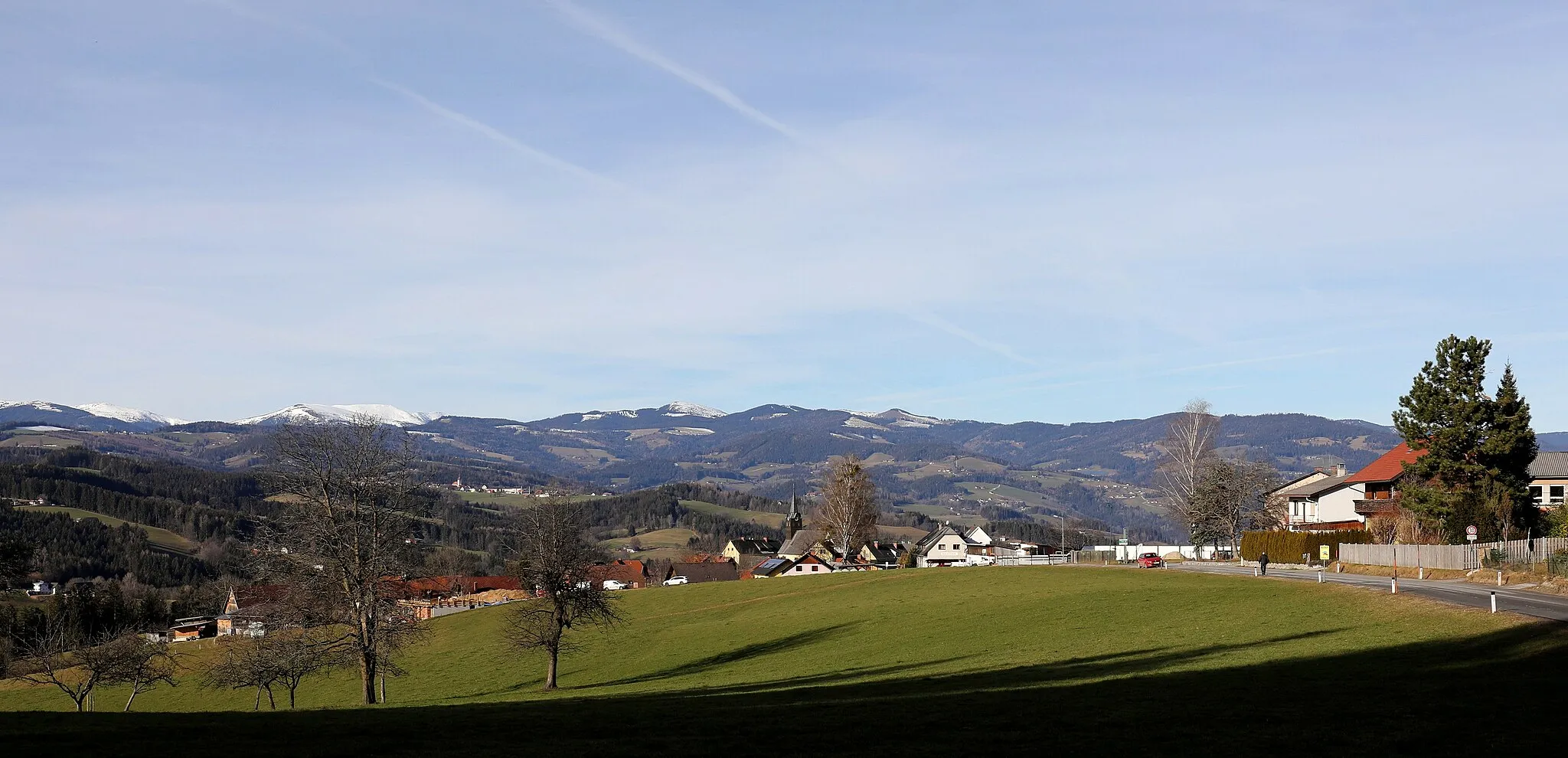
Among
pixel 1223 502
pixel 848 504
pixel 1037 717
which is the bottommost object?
pixel 1037 717

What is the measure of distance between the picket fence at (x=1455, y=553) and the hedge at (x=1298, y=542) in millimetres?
9499

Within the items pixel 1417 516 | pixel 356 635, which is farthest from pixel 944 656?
pixel 1417 516

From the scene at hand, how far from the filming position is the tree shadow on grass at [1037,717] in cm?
1983

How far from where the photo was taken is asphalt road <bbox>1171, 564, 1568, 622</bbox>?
39844 millimetres

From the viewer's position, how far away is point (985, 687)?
104 feet

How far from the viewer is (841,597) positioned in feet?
259

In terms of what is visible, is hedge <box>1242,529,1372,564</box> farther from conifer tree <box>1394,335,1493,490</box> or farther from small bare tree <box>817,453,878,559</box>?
small bare tree <box>817,453,878,559</box>

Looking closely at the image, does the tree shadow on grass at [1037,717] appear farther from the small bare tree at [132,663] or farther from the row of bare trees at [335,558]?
the small bare tree at [132,663]

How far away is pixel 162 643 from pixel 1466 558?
7376 cm

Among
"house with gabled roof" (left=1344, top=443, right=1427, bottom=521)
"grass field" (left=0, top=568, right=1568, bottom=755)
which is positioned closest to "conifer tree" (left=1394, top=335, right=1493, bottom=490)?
"grass field" (left=0, top=568, right=1568, bottom=755)

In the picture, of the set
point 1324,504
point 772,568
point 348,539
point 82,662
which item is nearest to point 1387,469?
point 1324,504

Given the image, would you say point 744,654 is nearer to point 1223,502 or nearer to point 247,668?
point 247,668

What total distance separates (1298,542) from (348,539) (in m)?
69.1

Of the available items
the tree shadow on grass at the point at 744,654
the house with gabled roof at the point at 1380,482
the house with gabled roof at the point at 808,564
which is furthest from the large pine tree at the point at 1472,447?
the house with gabled roof at the point at 808,564
